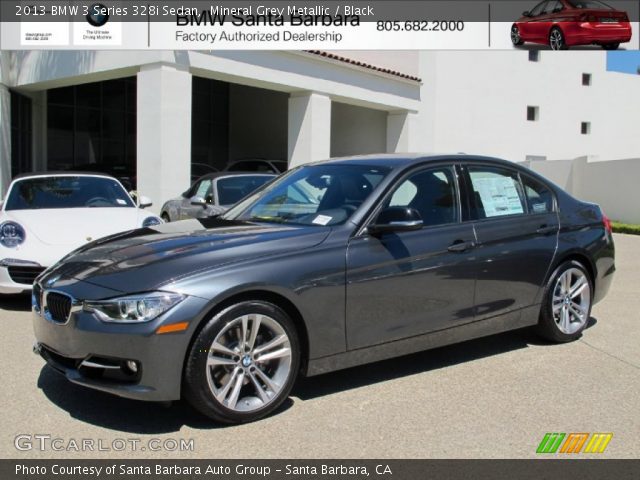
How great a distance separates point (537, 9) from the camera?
57.5 feet

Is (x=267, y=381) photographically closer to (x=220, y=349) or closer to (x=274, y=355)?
(x=274, y=355)

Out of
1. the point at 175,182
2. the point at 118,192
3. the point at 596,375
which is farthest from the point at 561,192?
the point at 175,182

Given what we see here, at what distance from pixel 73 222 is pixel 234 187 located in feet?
11.1

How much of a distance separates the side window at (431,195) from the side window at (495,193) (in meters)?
0.21

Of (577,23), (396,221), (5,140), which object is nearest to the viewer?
(396,221)

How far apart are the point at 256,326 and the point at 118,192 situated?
17.4 ft

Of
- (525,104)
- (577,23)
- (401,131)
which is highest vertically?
A: (577,23)

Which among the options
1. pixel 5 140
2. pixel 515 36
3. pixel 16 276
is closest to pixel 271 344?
pixel 16 276

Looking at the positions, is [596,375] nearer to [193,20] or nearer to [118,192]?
[118,192]

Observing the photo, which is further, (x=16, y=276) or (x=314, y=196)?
(x=16, y=276)

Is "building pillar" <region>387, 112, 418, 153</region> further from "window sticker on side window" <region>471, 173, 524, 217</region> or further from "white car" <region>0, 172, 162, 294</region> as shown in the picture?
"window sticker on side window" <region>471, 173, 524, 217</region>

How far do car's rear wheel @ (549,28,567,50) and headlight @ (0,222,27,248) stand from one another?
608 inches

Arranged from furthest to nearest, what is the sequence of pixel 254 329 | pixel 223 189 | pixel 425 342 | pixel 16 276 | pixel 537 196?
pixel 223 189, pixel 16 276, pixel 537 196, pixel 425 342, pixel 254 329

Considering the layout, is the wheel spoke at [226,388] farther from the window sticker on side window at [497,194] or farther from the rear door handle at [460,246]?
the window sticker on side window at [497,194]
